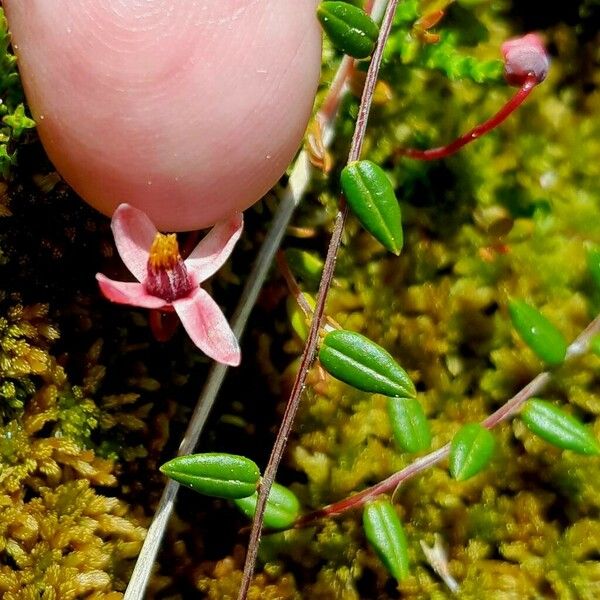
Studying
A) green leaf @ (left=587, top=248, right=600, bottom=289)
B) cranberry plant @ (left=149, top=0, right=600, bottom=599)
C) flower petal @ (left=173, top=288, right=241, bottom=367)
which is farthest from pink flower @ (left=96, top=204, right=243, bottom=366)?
green leaf @ (left=587, top=248, right=600, bottom=289)

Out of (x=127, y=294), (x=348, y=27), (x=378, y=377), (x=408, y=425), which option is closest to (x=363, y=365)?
(x=378, y=377)

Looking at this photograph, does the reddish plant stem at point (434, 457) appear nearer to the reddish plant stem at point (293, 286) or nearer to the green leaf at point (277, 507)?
the green leaf at point (277, 507)

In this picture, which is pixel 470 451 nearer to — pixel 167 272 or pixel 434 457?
pixel 434 457

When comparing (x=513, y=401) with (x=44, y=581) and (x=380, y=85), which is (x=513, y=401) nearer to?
(x=380, y=85)

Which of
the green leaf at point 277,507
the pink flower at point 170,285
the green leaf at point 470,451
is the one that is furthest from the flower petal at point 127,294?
the green leaf at point 470,451

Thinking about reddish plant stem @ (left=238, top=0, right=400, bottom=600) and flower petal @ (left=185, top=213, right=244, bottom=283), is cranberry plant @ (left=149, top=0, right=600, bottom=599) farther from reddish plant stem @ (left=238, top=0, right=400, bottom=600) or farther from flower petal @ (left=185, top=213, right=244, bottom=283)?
flower petal @ (left=185, top=213, right=244, bottom=283)

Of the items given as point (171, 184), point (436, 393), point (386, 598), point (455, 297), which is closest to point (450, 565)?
point (386, 598)
